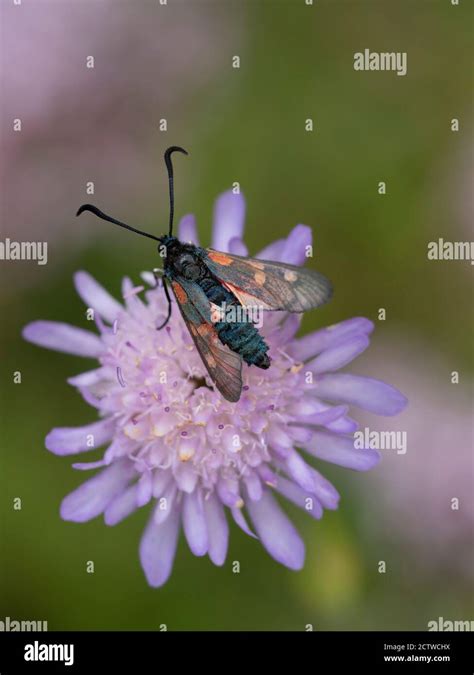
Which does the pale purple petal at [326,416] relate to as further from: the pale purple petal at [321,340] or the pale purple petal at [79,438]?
the pale purple petal at [79,438]

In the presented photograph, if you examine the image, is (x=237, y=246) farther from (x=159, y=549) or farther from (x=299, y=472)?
(x=159, y=549)

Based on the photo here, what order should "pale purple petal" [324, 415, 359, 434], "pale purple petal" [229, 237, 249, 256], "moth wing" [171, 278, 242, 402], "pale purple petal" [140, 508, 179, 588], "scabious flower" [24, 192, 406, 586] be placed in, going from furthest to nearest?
"pale purple petal" [229, 237, 249, 256]
"pale purple petal" [140, 508, 179, 588]
"scabious flower" [24, 192, 406, 586]
"pale purple petal" [324, 415, 359, 434]
"moth wing" [171, 278, 242, 402]

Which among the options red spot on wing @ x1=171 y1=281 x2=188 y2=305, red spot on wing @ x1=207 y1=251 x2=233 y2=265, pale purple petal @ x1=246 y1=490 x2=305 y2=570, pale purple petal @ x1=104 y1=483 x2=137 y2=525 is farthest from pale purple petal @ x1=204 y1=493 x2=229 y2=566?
red spot on wing @ x1=207 y1=251 x2=233 y2=265

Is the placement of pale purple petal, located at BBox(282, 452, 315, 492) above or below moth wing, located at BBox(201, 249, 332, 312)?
below

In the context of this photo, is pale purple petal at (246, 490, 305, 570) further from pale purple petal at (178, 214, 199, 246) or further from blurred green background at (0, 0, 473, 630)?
pale purple petal at (178, 214, 199, 246)

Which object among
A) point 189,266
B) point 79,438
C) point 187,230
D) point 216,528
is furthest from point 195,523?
point 187,230

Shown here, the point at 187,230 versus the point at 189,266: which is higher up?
the point at 187,230

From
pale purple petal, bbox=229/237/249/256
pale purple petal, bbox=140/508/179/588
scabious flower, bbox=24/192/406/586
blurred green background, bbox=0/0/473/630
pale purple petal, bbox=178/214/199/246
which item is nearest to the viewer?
scabious flower, bbox=24/192/406/586
